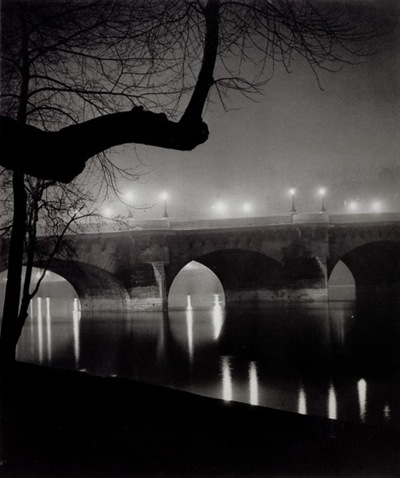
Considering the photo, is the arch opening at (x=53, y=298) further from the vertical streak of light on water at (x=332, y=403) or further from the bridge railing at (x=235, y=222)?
the vertical streak of light on water at (x=332, y=403)

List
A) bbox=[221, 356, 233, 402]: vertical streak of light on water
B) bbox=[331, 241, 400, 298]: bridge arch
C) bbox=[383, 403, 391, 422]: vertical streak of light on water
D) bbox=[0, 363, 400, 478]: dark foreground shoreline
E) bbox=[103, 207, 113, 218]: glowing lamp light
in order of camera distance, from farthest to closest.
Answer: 1. bbox=[331, 241, 400, 298]: bridge arch
2. bbox=[103, 207, 113, 218]: glowing lamp light
3. bbox=[221, 356, 233, 402]: vertical streak of light on water
4. bbox=[383, 403, 391, 422]: vertical streak of light on water
5. bbox=[0, 363, 400, 478]: dark foreground shoreline

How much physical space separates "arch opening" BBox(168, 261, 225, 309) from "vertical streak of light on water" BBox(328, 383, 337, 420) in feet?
88.5

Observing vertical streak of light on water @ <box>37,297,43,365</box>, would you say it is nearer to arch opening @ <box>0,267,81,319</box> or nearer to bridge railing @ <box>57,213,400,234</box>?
arch opening @ <box>0,267,81,319</box>

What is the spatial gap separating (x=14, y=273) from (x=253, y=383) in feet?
26.2

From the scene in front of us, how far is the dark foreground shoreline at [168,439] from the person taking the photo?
15.0 ft

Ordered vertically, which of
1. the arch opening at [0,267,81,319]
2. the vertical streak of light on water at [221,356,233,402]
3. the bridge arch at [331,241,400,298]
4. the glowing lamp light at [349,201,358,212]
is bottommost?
the vertical streak of light on water at [221,356,233,402]

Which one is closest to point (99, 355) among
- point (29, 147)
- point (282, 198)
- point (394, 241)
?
point (29, 147)

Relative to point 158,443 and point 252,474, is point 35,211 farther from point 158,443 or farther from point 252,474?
point 252,474

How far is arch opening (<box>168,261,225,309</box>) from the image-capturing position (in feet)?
146

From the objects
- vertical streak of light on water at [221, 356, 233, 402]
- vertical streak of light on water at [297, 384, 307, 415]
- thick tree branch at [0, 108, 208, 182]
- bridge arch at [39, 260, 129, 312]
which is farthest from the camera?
bridge arch at [39, 260, 129, 312]

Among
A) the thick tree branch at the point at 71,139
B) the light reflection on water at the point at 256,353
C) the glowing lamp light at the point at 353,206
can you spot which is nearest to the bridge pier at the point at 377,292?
the light reflection on water at the point at 256,353

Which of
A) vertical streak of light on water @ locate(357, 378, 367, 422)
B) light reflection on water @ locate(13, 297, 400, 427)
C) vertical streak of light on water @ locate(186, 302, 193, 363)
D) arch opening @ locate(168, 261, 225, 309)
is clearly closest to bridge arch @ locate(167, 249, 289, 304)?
vertical streak of light on water @ locate(186, 302, 193, 363)

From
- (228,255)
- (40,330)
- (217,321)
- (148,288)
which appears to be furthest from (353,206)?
(40,330)

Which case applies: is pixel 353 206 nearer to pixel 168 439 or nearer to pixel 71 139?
pixel 168 439
